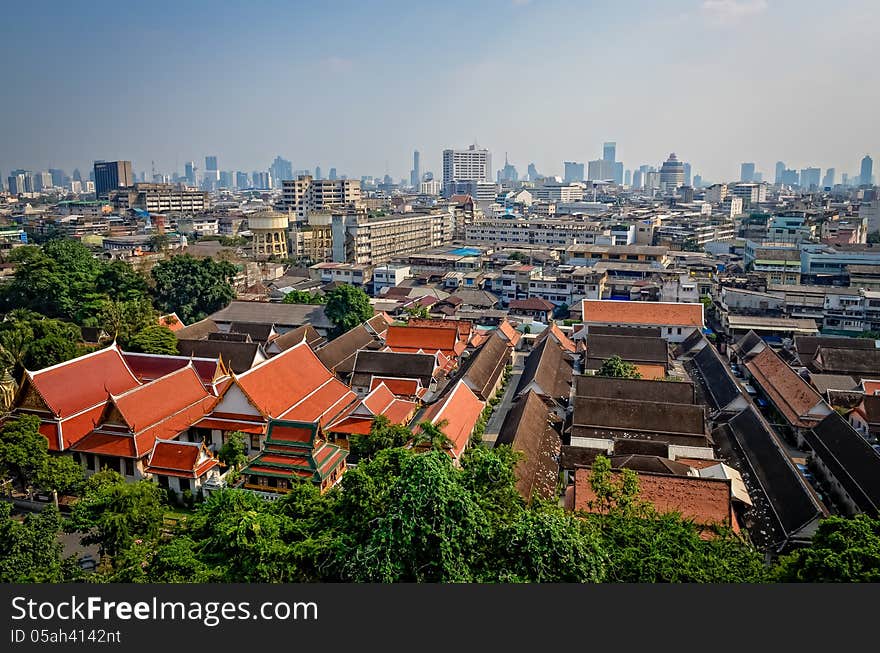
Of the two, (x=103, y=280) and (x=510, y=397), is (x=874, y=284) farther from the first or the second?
(x=103, y=280)

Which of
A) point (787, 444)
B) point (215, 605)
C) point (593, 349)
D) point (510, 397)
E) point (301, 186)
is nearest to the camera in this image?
point (215, 605)

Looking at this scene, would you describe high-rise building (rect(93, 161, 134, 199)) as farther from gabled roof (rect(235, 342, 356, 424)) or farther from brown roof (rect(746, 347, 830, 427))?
brown roof (rect(746, 347, 830, 427))

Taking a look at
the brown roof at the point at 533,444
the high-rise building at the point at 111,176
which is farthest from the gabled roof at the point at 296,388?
the high-rise building at the point at 111,176

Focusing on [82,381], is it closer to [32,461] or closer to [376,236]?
[32,461]

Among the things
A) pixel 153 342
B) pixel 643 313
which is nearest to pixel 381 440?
pixel 153 342

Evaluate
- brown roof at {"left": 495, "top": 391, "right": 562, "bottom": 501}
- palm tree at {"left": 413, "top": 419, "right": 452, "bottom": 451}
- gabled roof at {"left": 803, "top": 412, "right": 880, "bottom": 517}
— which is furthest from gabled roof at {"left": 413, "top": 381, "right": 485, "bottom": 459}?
gabled roof at {"left": 803, "top": 412, "right": 880, "bottom": 517}

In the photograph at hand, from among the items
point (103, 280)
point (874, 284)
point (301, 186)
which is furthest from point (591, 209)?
point (103, 280)
